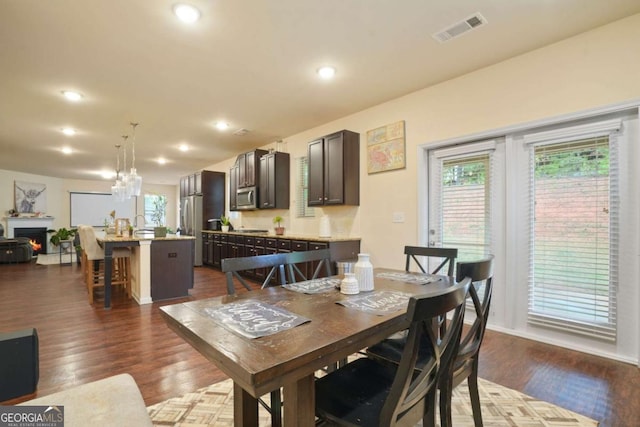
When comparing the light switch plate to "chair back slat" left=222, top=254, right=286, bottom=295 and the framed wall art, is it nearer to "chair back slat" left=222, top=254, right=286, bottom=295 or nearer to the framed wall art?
the framed wall art

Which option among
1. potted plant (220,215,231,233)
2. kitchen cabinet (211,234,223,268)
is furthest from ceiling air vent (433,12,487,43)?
kitchen cabinet (211,234,223,268)

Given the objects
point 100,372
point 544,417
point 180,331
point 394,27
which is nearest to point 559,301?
point 544,417

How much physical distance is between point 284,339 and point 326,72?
295cm

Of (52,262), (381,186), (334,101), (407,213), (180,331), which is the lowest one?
(52,262)

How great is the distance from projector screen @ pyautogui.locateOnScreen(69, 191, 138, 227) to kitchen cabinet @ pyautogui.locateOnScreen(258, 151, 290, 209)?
7.53m

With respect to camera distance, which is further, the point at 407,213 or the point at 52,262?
the point at 52,262

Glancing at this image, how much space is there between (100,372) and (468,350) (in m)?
2.53

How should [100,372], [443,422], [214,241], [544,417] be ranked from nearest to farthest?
[443,422]
[544,417]
[100,372]
[214,241]

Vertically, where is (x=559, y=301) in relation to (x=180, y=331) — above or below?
below

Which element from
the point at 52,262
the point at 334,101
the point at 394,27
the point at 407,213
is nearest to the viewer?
the point at 394,27

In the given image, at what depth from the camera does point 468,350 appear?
150cm

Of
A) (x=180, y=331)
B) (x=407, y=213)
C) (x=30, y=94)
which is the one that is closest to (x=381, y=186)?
(x=407, y=213)

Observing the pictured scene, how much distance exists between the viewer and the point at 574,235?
2725 mm

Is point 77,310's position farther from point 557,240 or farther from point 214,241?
point 557,240
